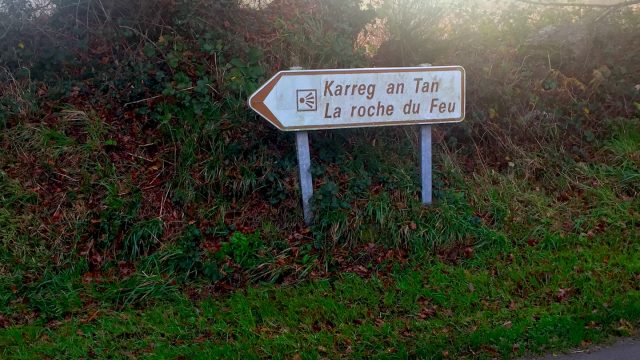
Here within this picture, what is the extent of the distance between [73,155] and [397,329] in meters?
3.87

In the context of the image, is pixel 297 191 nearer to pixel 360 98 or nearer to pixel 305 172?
pixel 305 172

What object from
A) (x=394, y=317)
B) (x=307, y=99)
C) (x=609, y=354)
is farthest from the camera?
(x=307, y=99)

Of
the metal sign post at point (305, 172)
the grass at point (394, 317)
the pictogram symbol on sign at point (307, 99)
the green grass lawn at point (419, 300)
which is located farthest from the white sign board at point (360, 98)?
the grass at point (394, 317)

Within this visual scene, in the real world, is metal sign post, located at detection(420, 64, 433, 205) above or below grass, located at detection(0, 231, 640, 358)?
above

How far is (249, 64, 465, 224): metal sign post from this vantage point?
6.25m

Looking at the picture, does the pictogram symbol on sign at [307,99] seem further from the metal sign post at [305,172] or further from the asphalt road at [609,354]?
the asphalt road at [609,354]

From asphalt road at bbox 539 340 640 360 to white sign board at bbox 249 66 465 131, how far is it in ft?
8.97

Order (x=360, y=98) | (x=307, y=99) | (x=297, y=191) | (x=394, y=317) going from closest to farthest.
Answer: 1. (x=394, y=317)
2. (x=307, y=99)
3. (x=360, y=98)
4. (x=297, y=191)

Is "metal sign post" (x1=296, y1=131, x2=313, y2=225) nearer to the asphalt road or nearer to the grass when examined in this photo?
the grass

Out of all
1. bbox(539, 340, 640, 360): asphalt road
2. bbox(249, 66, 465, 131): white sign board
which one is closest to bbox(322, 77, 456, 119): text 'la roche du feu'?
bbox(249, 66, 465, 131): white sign board

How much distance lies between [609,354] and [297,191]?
3.25 m

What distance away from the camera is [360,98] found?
6465 millimetres

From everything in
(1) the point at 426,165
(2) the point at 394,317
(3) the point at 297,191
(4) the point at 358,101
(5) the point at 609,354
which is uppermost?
(4) the point at 358,101

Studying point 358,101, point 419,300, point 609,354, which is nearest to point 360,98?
point 358,101
